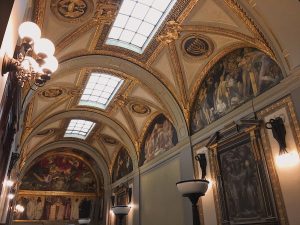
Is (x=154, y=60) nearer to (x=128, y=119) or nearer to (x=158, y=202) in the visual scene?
(x=128, y=119)

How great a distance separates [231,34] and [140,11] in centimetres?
279

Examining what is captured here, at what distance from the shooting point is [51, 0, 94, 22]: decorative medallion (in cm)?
749

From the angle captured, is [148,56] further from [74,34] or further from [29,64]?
[29,64]

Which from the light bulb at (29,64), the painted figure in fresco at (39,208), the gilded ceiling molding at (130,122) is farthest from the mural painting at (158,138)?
the painted figure in fresco at (39,208)

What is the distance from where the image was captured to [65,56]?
9406 millimetres

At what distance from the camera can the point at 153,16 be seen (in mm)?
8695

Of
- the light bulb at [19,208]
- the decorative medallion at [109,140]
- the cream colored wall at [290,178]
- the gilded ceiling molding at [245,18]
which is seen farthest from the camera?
Result: the light bulb at [19,208]

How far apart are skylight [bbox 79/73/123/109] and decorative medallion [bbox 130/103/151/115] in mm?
1148

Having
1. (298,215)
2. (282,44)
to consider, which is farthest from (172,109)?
(298,215)

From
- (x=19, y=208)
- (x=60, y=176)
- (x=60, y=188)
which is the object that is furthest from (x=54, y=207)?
(x=19, y=208)

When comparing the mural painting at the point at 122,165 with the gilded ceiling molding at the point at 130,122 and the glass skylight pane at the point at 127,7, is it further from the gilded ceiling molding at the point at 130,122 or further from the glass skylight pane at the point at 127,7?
the glass skylight pane at the point at 127,7

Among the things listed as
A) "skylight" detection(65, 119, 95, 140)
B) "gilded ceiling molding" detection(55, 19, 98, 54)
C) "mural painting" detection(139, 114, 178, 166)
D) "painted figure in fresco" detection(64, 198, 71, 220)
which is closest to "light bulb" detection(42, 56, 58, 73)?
"gilded ceiling molding" detection(55, 19, 98, 54)

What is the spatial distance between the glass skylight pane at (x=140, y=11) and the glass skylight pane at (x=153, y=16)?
0.13 m

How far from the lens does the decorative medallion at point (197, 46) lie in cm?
905
